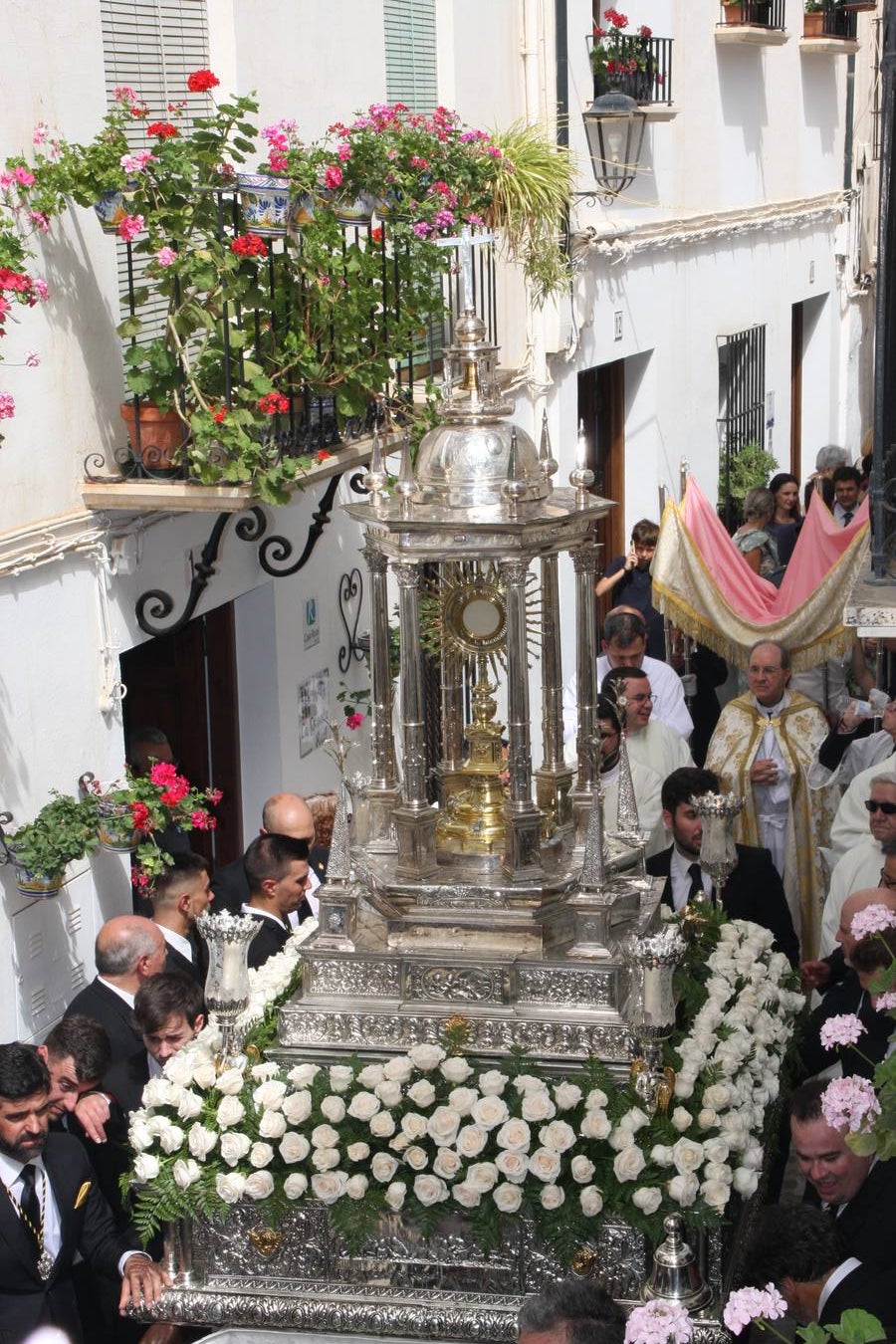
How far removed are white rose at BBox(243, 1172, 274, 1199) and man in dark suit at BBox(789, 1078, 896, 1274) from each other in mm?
1493

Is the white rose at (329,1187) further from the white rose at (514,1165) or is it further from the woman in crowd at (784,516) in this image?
the woman in crowd at (784,516)

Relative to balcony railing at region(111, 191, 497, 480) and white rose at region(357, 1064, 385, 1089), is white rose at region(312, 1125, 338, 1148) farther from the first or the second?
balcony railing at region(111, 191, 497, 480)

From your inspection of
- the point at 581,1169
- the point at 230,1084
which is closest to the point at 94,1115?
the point at 230,1084

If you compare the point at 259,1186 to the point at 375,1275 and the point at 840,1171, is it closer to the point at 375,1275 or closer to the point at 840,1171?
the point at 375,1275

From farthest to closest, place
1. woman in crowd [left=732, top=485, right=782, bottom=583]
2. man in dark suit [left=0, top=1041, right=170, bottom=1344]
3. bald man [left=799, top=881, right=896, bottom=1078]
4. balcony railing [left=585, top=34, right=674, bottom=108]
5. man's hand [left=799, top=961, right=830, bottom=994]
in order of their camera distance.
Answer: balcony railing [left=585, top=34, right=674, bottom=108], woman in crowd [left=732, top=485, right=782, bottom=583], man's hand [left=799, top=961, right=830, bottom=994], bald man [left=799, top=881, right=896, bottom=1078], man in dark suit [left=0, top=1041, right=170, bottom=1344]

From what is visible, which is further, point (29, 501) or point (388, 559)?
point (29, 501)

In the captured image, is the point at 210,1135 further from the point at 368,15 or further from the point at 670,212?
the point at 670,212

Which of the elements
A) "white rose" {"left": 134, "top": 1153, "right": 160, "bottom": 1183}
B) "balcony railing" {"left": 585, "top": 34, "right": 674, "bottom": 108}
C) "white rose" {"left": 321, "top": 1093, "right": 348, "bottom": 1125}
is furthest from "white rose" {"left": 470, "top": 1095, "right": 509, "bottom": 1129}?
"balcony railing" {"left": 585, "top": 34, "right": 674, "bottom": 108}

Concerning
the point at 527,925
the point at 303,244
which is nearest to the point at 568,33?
the point at 303,244

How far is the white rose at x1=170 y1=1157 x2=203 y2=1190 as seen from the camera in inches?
224

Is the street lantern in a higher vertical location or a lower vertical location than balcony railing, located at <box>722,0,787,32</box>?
lower

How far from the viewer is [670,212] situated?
14617 millimetres

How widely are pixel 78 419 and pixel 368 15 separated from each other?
3691 millimetres

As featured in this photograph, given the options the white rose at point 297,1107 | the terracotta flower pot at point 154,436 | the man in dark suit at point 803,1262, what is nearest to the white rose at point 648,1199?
the man in dark suit at point 803,1262
